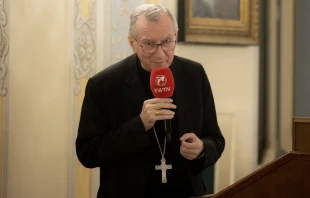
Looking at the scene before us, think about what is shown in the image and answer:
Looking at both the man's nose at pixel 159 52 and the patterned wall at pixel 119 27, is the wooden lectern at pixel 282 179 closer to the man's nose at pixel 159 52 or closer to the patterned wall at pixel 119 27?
the man's nose at pixel 159 52

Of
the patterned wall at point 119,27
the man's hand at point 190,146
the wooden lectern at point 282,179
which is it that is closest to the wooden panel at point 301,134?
the wooden lectern at point 282,179

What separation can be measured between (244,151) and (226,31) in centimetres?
84

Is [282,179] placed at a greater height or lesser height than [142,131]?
lesser

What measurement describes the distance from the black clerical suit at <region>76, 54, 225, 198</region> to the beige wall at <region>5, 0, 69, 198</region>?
0.91m

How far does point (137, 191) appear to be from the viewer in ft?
5.33

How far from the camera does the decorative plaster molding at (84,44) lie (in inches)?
102

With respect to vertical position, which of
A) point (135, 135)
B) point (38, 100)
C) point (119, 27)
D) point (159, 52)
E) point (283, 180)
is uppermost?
point (119, 27)

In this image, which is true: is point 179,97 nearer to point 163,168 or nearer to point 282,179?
point 163,168

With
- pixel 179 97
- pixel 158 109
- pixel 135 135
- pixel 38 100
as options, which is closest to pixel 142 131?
pixel 135 135

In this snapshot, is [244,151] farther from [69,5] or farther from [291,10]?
[69,5]

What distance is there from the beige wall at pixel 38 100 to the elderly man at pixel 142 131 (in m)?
0.91

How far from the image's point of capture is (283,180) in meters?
1.39

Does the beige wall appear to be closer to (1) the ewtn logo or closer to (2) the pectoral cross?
(2) the pectoral cross

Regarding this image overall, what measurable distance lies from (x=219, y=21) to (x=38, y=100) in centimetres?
130
